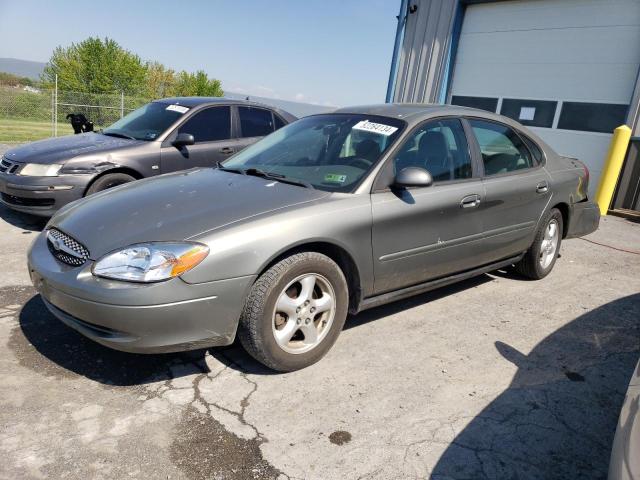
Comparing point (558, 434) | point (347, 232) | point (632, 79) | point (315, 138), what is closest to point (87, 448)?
point (347, 232)

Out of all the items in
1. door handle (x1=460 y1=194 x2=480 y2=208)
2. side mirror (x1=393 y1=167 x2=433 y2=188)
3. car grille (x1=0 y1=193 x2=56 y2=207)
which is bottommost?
car grille (x1=0 y1=193 x2=56 y2=207)

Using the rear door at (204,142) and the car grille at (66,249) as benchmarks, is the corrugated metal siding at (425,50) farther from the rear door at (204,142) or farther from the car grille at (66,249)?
the car grille at (66,249)

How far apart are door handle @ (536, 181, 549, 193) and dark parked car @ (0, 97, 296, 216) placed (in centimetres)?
360

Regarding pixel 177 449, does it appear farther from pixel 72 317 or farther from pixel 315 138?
pixel 315 138

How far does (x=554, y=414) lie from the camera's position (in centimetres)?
267

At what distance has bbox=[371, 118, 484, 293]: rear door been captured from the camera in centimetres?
322

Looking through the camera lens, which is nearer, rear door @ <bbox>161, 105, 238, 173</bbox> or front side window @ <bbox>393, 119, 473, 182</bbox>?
front side window @ <bbox>393, 119, 473, 182</bbox>

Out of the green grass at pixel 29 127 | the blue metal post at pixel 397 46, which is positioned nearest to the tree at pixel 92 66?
the green grass at pixel 29 127

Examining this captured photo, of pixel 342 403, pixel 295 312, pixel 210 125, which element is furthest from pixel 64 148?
pixel 342 403

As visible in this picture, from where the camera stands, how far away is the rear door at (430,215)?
3.22 meters

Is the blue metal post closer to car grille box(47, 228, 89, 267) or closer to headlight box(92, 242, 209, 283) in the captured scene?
car grille box(47, 228, 89, 267)

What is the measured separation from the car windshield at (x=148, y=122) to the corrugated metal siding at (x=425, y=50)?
7184mm

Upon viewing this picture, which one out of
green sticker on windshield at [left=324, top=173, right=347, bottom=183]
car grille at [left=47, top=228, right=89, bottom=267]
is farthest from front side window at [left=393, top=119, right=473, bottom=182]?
car grille at [left=47, top=228, right=89, bottom=267]

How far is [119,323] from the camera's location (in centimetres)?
243
